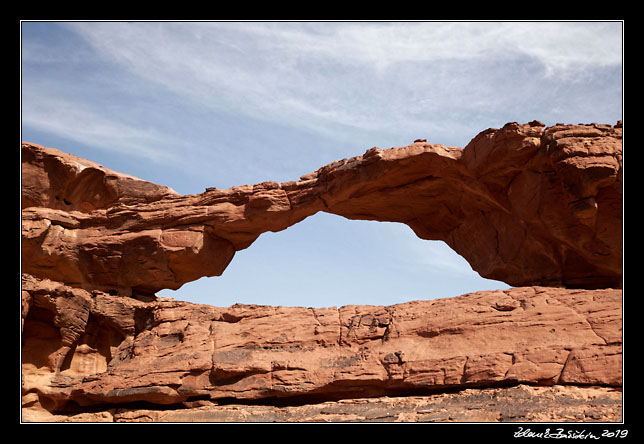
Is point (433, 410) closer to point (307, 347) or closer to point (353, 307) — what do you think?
point (307, 347)

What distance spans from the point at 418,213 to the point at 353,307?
15.4 feet

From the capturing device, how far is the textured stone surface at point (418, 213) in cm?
1816

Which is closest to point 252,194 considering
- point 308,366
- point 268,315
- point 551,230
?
point 268,315

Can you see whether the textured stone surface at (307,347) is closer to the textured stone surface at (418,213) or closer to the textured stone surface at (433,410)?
the textured stone surface at (433,410)

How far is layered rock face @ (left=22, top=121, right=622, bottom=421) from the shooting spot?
16.2m

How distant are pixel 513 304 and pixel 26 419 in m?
11.4

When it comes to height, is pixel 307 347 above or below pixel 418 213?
below
